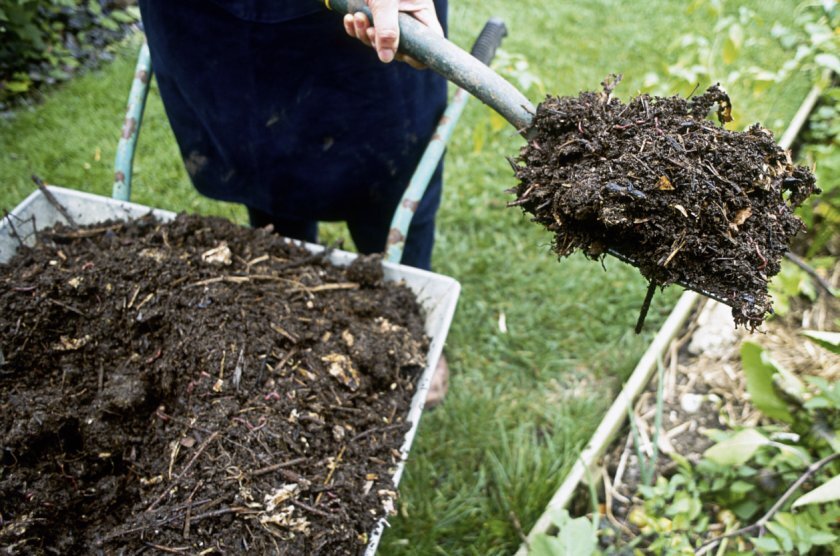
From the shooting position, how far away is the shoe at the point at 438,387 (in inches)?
88.0

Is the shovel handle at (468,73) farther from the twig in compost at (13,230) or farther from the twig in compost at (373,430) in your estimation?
the twig in compost at (13,230)

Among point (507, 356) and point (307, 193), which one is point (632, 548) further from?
point (307, 193)

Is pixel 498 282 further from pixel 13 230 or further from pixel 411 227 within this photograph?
pixel 13 230

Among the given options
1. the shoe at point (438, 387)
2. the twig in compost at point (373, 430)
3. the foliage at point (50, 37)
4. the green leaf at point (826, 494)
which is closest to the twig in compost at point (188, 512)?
the twig in compost at point (373, 430)

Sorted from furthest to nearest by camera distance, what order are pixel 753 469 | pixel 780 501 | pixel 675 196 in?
pixel 753 469
pixel 780 501
pixel 675 196

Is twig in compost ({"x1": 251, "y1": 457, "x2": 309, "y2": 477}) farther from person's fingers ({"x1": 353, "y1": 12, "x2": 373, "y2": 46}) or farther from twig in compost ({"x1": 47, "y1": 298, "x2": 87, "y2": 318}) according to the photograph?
person's fingers ({"x1": 353, "y1": 12, "x2": 373, "y2": 46})

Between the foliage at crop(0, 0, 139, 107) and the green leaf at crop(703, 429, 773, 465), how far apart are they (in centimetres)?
355

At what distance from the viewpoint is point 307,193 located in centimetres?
182

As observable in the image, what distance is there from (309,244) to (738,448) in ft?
4.31

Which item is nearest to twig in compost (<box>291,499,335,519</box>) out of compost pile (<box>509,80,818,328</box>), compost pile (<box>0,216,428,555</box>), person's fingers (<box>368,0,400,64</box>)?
compost pile (<box>0,216,428,555</box>)

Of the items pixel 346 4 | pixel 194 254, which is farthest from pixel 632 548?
pixel 346 4

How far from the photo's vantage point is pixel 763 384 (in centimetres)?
189

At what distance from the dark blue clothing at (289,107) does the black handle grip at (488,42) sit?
11 cm

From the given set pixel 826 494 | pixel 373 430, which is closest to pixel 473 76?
pixel 373 430
